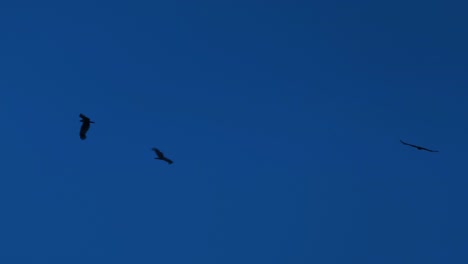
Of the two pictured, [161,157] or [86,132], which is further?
[161,157]

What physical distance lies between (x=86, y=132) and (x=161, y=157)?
6.82m

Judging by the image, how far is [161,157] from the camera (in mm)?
57750

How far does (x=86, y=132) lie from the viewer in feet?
173
